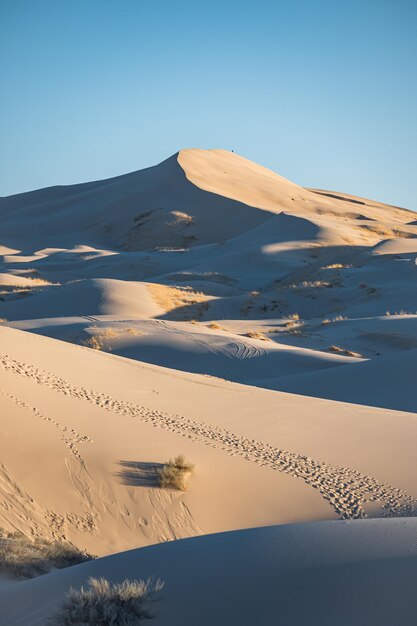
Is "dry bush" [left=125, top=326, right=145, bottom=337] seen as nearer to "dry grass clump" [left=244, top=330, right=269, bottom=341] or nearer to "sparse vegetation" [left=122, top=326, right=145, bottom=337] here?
"sparse vegetation" [left=122, top=326, right=145, bottom=337]

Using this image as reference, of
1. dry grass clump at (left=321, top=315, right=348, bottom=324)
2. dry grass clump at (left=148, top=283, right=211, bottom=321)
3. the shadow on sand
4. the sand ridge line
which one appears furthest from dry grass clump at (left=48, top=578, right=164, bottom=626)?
dry grass clump at (left=148, top=283, right=211, bottom=321)

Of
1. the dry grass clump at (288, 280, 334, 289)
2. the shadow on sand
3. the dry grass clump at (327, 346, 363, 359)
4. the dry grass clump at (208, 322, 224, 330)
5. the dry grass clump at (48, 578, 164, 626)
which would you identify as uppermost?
the dry grass clump at (288, 280, 334, 289)

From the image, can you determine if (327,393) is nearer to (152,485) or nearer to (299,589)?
(152,485)

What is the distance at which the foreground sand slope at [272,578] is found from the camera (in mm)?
3533

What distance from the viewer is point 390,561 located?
392 cm

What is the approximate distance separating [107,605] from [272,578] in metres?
0.82

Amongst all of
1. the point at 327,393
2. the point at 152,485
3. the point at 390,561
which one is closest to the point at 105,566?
the point at 390,561

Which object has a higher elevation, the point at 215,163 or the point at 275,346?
the point at 215,163

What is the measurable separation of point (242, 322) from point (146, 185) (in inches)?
1755

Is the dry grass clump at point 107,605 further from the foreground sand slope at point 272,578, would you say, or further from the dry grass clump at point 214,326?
the dry grass clump at point 214,326

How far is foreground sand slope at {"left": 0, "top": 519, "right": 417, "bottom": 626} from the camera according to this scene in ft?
11.6

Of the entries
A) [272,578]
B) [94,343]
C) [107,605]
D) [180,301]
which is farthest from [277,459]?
[180,301]

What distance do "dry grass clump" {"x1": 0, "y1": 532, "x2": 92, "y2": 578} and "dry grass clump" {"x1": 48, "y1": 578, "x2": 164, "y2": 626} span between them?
1.54 m

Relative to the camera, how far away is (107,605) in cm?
364
